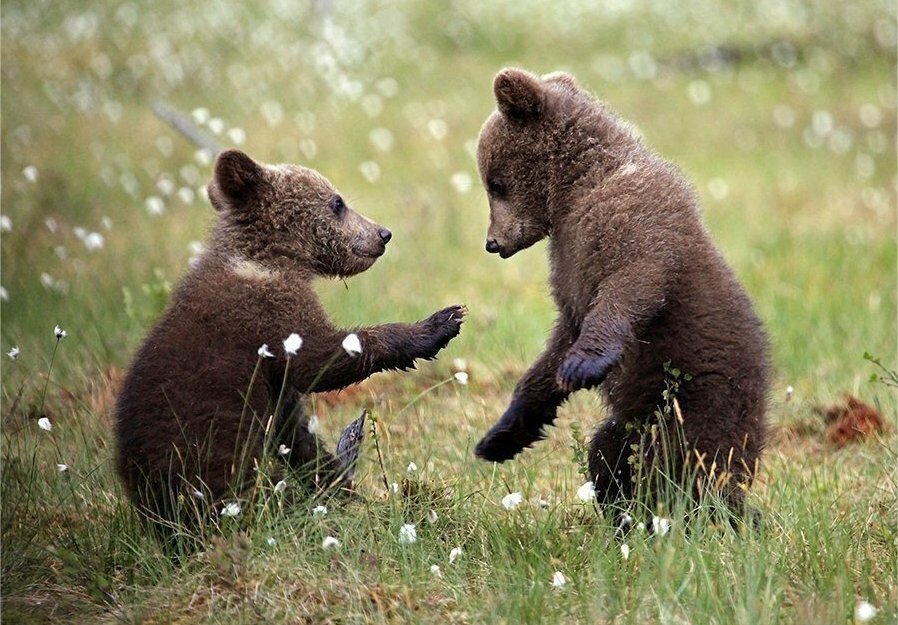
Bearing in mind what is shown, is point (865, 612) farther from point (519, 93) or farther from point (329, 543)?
point (519, 93)

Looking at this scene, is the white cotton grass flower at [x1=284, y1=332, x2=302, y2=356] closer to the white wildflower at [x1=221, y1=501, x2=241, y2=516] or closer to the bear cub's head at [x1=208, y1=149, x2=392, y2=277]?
the white wildflower at [x1=221, y1=501, x2=241, y2=516]

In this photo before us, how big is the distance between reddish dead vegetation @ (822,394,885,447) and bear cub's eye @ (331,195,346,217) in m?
2.77

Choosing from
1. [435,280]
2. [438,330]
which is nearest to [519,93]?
[438,330]

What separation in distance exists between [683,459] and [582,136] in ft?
4.38

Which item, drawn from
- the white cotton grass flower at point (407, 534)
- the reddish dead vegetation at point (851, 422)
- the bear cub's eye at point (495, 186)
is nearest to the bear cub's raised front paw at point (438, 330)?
the bear cub's eye at point (495, 186)

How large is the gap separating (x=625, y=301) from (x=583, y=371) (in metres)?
0.31

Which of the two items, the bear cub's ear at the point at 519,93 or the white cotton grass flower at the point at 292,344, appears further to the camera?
the bear cub's ear at the point at 519,93

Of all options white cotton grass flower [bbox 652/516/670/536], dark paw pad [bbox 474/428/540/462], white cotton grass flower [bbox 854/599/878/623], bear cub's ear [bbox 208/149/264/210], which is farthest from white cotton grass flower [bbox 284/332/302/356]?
white cotton grass flower [bbox 854/599/878/623]

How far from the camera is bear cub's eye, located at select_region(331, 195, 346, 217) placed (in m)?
5.48

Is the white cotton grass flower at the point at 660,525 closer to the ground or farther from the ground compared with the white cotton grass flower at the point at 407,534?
farther from the ground

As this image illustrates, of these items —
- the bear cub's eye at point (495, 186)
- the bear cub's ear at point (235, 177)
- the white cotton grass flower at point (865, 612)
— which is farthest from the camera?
the bear cub's eye at point (495, 186)

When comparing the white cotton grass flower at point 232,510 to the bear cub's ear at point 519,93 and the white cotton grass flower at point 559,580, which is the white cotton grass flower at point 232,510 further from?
the bear cub's ear at point 519,93

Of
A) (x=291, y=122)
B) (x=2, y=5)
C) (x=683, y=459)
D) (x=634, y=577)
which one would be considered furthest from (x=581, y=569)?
(x=2, y=5)

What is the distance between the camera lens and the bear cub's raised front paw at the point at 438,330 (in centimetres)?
498
